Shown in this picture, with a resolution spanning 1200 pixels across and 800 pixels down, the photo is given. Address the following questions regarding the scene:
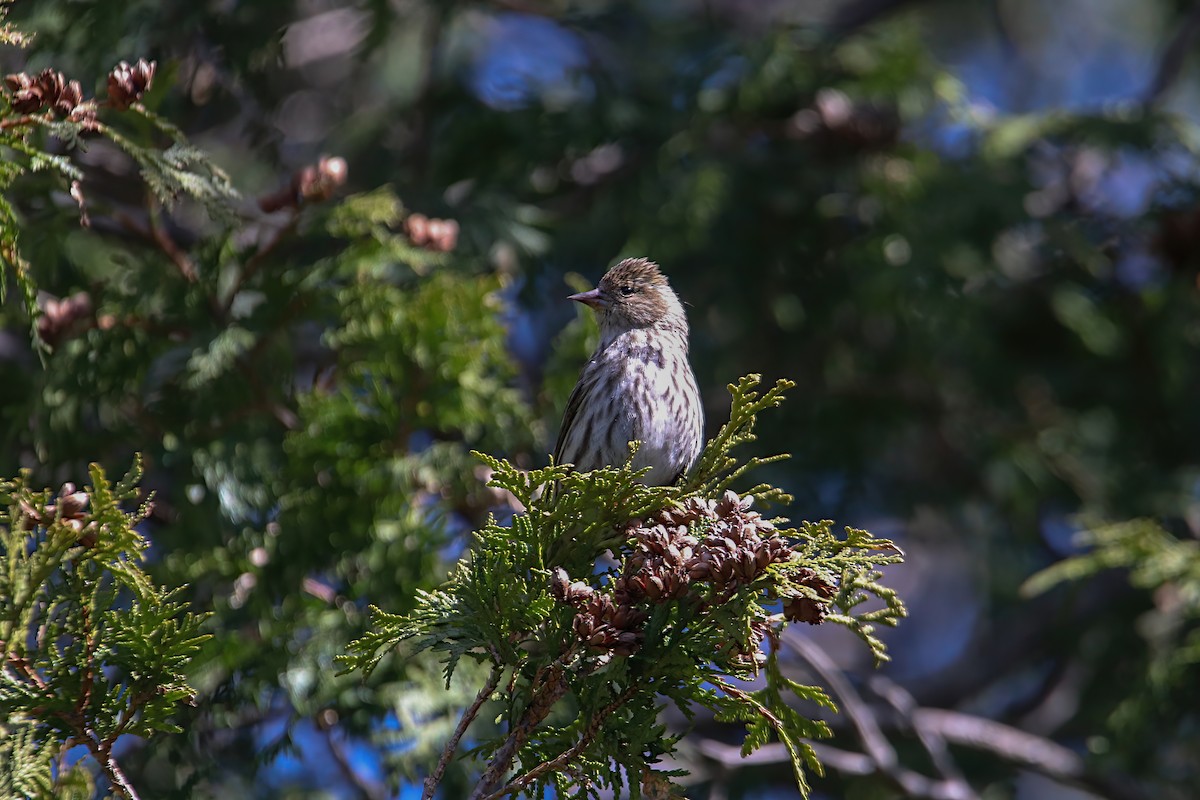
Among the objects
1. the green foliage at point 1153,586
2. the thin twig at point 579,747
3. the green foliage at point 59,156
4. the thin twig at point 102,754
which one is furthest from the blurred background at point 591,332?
the thin twig at point 579,747

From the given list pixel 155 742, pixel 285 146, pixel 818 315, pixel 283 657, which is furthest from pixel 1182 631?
pixel 285 146

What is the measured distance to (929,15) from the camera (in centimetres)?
911

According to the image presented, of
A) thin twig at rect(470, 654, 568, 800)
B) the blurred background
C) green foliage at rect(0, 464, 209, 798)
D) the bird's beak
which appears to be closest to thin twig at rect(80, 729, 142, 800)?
green foliage at rect(0, 464, 209, 798)

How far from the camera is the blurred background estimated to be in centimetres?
398

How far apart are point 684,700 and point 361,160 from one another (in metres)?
3.74

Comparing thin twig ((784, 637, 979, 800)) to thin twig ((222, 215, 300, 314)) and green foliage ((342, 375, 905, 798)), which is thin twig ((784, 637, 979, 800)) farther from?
thin twig ((222, 215, 300, 314))

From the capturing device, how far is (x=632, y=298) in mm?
4930

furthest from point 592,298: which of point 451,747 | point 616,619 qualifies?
point 451,747

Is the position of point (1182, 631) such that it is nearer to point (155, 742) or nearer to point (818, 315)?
point (818, 315)

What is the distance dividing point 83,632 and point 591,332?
2.57 m

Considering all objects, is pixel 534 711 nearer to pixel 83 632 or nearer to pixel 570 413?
pixel 83 632

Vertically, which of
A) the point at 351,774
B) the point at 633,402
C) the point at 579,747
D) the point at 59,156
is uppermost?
the point at 59,156

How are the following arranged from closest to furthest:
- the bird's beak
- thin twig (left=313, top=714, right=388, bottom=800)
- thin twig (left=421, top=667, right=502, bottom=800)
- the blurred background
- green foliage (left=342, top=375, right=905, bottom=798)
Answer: thin twig (left=421, top=667, right=502, bottom=800) → green foliage (left=342, top=375, right=905, bottom=798) → the blurred background → thin twig (left=313, top=714, right=388, bottom=800) → the bird's beak

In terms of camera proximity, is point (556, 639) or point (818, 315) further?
point (818, 315)
